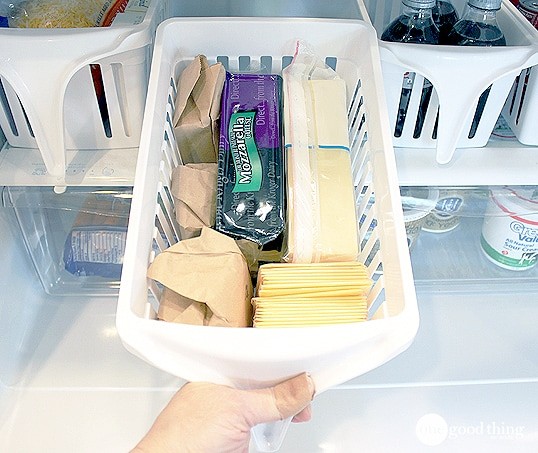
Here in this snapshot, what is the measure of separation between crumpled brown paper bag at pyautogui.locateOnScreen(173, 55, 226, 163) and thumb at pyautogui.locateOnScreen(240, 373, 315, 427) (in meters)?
0.32

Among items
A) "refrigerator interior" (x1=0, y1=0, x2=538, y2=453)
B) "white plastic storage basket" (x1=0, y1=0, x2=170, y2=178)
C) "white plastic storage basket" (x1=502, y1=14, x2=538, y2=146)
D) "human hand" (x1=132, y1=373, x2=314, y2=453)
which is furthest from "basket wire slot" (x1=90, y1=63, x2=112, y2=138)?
"white plastic storage basket" (x1=502, y1=14, x2=538, y2=146)

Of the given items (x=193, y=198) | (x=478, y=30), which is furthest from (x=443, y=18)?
(x=193, y=198)

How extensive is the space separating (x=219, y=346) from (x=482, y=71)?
0.43 metres

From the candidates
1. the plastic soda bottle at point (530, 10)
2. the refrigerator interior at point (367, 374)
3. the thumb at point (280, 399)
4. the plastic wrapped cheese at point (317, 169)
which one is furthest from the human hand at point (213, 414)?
the plastic soda bottle at point (530, 10)

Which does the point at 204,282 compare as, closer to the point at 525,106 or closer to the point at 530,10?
the point at 525,106

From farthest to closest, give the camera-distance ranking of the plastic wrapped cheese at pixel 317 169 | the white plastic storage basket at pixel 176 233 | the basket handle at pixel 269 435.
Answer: the basket handle at pixel 269 435 → the plastic wrapped cheese at pixel 317 169 → the white plastic storage basket at pixel 176 233

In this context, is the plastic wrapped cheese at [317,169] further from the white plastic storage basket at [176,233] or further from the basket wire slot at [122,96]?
the basket wire slot at [122,96]

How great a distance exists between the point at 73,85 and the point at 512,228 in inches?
25.7

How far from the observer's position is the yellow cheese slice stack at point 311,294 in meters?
0.54

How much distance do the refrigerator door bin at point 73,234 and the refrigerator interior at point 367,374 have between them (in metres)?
0.02

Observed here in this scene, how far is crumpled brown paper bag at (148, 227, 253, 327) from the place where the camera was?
0.56m

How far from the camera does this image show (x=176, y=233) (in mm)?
682

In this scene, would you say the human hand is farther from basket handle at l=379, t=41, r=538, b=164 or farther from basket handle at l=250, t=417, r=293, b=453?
basket handle at l=379, t=41, r=538, b=164

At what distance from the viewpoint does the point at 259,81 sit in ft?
2.43
